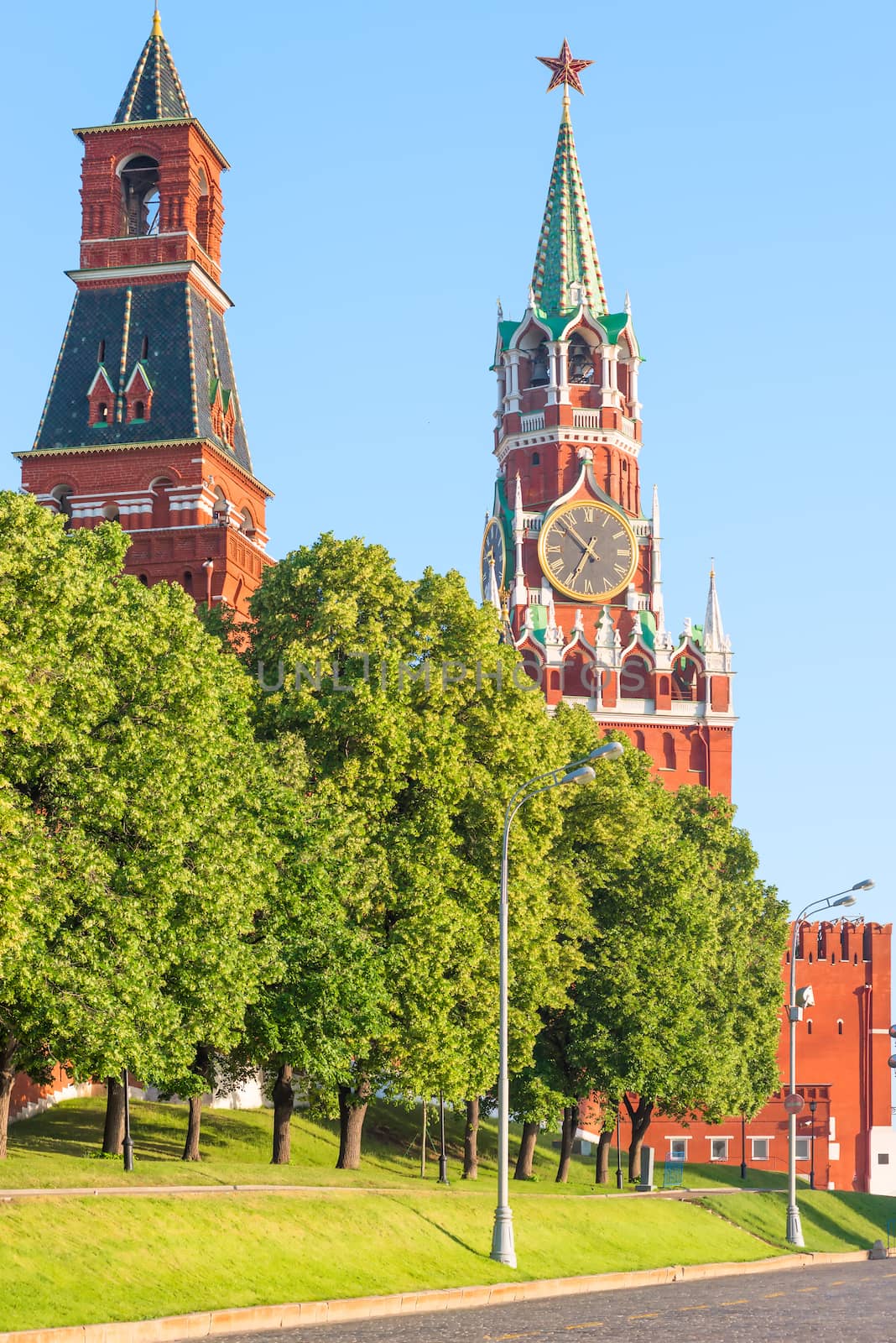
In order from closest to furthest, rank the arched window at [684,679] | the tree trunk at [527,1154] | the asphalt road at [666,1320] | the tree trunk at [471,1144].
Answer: the asphalt road at [666,1320] → the tree trunk at [471,1144] → the tree trunk at [527,1154] → the arched window at [684,679]

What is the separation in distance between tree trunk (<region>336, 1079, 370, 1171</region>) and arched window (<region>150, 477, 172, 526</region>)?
28.1m

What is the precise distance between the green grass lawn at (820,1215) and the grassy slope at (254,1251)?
14.5 m

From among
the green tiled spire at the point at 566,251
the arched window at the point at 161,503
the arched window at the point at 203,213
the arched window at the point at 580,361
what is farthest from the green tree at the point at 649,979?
the green tiled spire at the point at 566,251

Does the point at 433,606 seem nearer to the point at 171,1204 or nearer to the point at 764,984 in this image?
the point at 171,1204

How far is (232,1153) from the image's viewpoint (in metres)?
50.2

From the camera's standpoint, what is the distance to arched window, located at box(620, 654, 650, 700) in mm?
107812

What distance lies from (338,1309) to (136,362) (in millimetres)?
47871

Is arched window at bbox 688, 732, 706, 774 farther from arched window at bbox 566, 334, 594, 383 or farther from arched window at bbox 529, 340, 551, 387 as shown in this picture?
arched window at bbox 529, 340, 551, 387

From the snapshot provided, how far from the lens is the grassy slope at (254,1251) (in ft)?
86.4

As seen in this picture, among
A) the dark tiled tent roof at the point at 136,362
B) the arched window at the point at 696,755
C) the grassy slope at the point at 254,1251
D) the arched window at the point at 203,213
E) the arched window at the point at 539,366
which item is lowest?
the grassy slope at the point at 254,1251

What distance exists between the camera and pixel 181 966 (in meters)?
37.6

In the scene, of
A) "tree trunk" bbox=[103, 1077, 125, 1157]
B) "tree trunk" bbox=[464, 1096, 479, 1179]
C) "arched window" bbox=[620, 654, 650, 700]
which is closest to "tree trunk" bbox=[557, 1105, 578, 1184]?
"tree trunk" bbox=[464, 1096, 479, 1179]

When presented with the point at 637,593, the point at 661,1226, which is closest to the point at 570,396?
the point at 637,593

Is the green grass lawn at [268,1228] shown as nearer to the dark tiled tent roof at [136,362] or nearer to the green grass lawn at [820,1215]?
the green grass lawn at [820,1215]
